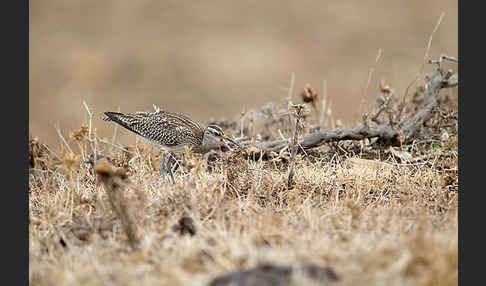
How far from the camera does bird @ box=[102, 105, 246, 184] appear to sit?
6734mm

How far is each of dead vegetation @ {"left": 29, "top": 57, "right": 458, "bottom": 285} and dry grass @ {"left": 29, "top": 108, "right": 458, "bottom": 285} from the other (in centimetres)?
1

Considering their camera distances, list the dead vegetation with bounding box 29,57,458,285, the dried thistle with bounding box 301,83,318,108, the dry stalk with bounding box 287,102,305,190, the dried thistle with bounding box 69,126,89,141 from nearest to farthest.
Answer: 1. the dead vegetation with bounding box 29,57,458,285
2. the dried thistle with bounding box 69,126,89,141
3. the dry stalk with bounding box 287,102,305,190
4. the dried thistle with bounding box 301,83,318,108

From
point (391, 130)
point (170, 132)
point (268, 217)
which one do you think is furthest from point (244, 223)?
point (391, 130)

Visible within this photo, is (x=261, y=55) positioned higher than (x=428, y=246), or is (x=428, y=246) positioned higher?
(x=261, y=55)

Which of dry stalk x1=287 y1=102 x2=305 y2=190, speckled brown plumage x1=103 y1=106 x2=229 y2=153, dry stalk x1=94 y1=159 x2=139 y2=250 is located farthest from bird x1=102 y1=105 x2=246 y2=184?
dry stalk x1=94 y1=159 x2=139 y2=250

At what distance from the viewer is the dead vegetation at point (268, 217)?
3611 mm

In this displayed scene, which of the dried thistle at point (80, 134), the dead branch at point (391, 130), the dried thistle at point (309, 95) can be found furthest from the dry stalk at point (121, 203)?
the dried thistle at point (309, 95)

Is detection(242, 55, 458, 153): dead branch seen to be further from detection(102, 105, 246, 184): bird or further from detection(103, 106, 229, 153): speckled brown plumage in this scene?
detection(103, 106, 229, 153): speckled brown plumage

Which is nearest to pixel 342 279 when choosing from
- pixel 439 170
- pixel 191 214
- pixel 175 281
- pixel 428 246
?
pixel 428 246

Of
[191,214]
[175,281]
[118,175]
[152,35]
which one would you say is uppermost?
[152,35]

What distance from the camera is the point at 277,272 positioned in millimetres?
A: 3518

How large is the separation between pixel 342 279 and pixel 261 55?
14.1 metres

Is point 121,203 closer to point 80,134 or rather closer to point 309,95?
point 80,134

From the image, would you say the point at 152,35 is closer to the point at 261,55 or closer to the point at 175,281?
the point at 261,55
